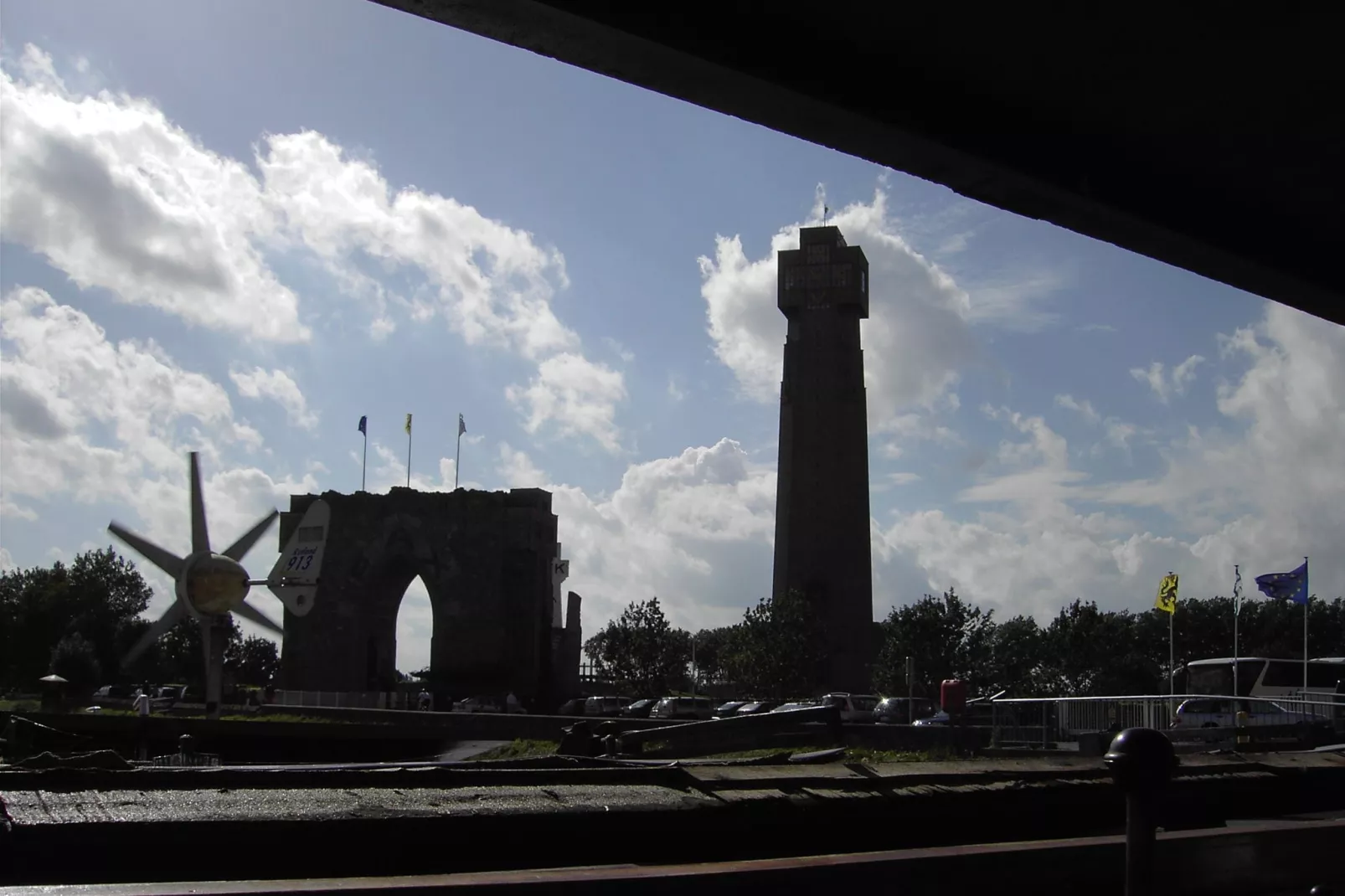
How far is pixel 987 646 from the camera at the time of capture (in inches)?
2665

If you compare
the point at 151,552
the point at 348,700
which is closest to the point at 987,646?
the point at 348,700

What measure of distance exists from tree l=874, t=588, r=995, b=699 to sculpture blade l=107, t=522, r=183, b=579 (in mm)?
36878

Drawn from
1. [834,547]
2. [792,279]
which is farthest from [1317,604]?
[792,279]

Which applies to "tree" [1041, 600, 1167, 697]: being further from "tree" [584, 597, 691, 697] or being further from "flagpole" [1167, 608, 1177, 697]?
"tree" [584, 597, 691, 697]

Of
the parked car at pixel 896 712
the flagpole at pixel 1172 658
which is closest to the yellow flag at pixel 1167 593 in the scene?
the flagpole at pixel 1172 658

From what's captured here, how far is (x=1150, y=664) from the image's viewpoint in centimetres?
Answer: 8350

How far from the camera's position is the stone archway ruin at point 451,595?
60406mm

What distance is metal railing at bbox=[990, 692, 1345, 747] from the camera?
20.8 metres

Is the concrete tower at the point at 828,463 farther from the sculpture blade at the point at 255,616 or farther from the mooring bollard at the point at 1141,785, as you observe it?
the mooring bollard at the point at 1141,785

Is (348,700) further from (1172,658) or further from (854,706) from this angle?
(1172,658)

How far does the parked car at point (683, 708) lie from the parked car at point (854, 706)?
522cm

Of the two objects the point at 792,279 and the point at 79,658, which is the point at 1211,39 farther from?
the point at 79,658

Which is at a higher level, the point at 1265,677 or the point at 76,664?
the point at 1265,677

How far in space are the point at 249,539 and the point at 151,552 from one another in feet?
15.7
